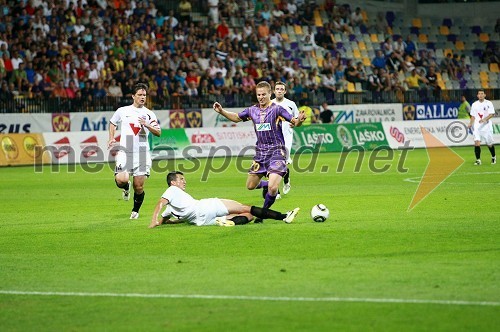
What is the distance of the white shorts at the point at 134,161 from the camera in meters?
16.9

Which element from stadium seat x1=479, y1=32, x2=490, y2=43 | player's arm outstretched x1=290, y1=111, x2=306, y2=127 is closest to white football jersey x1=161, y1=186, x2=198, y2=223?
player's arm outstretched x1=290, y1=111, x2=306, y2=127

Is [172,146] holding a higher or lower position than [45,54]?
lower

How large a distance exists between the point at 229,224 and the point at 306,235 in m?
1.74

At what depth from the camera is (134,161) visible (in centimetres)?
1695

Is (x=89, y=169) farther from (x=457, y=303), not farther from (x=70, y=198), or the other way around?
(x=457, y=303)

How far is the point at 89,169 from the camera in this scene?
31328mm

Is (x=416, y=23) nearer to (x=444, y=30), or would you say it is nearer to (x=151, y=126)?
(x=444, y=30)

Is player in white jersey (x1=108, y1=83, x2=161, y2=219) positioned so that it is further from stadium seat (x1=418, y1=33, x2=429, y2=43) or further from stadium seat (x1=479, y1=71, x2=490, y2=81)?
stadium seat (x1=418, y1=33, x2=429, y2=43)

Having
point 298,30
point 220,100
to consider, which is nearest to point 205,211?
point 220,100

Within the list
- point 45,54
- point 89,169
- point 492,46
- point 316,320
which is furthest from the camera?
point 492,46

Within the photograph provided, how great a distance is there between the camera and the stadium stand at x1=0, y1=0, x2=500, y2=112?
114ft

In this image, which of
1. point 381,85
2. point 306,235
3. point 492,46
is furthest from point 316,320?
point 492,46

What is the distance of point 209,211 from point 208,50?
26.2m

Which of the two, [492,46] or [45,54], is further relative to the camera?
[492,46]
